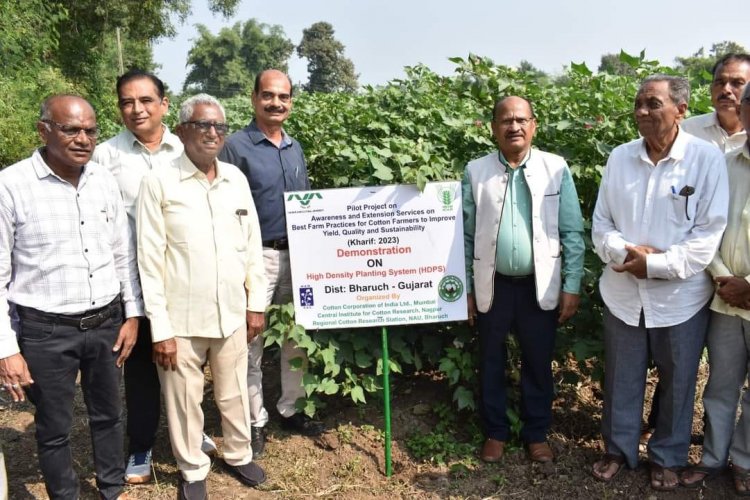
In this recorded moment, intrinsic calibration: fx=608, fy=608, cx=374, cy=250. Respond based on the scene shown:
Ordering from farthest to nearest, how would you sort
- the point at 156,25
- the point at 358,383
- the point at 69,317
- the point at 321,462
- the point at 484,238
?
1. the point at 156,25
2. the point at 358,383
3. the point at 321,462
4. the point at 484,238
5. the point at 69,317

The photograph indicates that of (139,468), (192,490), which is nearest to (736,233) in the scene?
(192,490)

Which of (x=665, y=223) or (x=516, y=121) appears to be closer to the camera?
(x=665, y=223)

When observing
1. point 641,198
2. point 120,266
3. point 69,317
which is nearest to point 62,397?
point 69,317

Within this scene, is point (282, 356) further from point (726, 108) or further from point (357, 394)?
point (726, 108)

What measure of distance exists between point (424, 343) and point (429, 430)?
55 cm

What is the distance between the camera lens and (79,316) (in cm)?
269

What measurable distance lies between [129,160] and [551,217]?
7.12 ft

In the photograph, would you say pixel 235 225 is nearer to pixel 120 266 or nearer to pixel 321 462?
pixel 120 266

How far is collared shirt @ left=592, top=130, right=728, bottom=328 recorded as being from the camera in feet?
8.99

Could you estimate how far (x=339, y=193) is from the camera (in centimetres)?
326

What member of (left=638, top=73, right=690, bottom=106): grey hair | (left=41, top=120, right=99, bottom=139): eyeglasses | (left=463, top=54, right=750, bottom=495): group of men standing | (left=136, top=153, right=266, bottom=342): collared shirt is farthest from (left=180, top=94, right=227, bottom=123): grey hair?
(left=638, top=73, right=690, bottom=106): grey hair

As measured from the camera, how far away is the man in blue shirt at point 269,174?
3.33 meters

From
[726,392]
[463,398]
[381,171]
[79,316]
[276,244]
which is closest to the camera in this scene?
[79,316]

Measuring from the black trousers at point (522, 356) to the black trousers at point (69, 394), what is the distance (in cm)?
189
